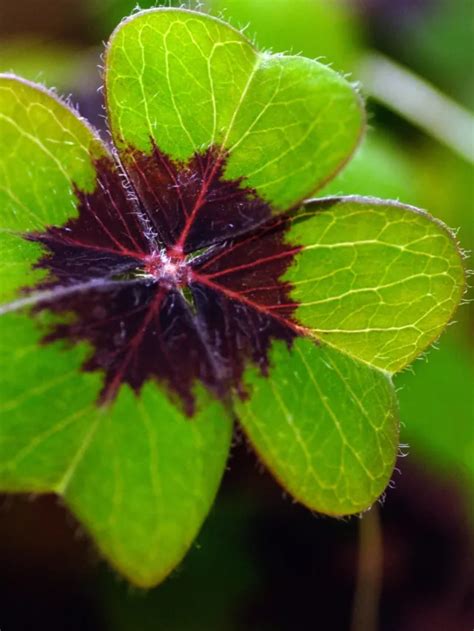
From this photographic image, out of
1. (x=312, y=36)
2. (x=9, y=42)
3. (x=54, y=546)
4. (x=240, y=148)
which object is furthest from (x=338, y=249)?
(x=9, y=42)

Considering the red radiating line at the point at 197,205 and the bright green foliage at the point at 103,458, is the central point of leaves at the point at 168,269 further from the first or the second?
the bright green foliage at the point at 103,458

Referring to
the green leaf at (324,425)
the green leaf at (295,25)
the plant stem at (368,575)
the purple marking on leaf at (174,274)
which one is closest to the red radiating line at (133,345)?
the purple marking on leaf at (174,274)

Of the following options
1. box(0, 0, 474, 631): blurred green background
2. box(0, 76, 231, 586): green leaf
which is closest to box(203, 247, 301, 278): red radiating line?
box(0, 76, 231, 586): green leaf

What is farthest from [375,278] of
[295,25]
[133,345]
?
[295,25]

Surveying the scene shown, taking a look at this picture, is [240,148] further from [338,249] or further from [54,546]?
[54,546]

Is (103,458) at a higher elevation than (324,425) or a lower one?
lower

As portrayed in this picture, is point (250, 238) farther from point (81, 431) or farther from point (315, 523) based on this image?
point (315, 523)
